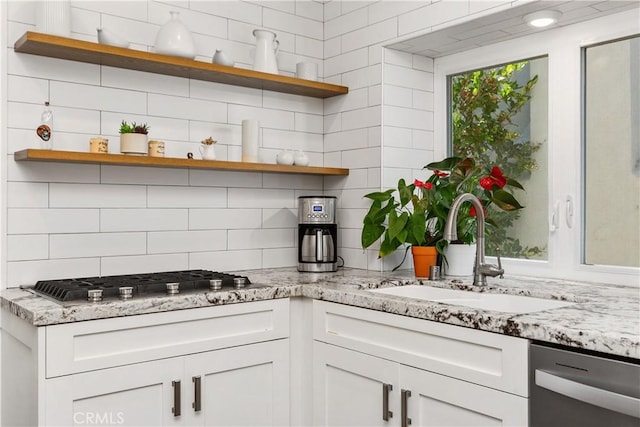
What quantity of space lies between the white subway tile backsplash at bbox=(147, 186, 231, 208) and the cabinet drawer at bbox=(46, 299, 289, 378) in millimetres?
709

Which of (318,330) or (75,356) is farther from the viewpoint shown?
(318,330)

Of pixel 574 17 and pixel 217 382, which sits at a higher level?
pixel 574 17

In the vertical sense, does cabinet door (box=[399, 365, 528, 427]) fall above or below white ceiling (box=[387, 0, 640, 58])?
below

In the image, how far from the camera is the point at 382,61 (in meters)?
2.87

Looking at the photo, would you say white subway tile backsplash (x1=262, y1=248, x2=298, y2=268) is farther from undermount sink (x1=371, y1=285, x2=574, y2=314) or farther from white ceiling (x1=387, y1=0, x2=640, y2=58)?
white ceiling (x1=387, y1=0, x2=640, y2=58)

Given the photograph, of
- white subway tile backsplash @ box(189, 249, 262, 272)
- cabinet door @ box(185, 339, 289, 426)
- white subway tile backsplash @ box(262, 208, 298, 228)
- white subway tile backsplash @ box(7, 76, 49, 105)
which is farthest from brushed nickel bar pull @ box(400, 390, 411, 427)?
white subway tile backsplash @ box(7, 76, 49, 105)

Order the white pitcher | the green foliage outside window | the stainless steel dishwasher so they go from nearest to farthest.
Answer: the stainless steel dishwasher
the green foliage outside window
the white pitcher

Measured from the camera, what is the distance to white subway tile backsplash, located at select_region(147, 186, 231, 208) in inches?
103

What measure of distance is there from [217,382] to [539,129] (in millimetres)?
1734

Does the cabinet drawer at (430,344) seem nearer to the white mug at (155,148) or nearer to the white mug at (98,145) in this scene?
the white mug at (155,148)

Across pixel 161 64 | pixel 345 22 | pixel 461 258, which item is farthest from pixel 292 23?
pixel 461 258

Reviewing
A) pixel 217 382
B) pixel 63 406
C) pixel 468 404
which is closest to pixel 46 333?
pixel 63 406

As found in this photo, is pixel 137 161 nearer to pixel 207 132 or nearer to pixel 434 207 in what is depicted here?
pixel 207 132

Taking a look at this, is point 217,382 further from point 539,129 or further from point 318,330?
point 539,129
